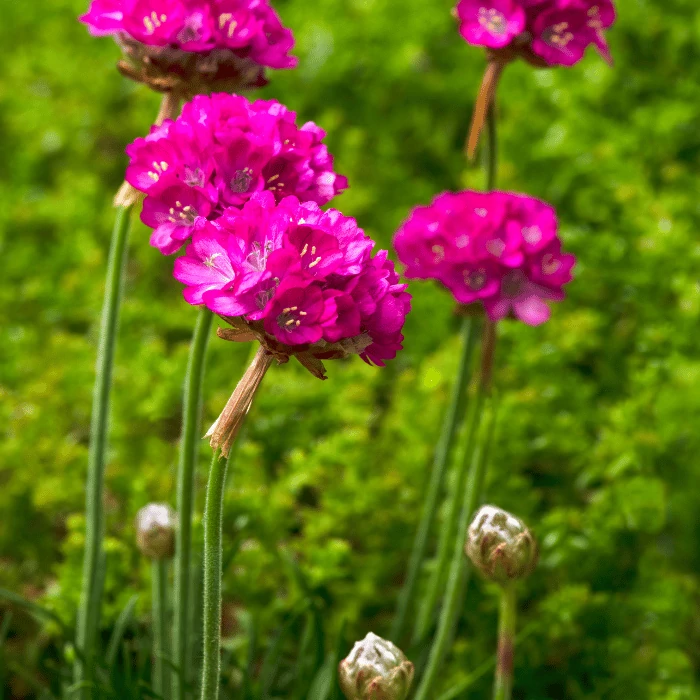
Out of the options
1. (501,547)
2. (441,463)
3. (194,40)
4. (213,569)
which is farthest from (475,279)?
(213,569)

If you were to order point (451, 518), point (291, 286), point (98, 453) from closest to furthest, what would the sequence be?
point (291, 286) < point (98, 453) < point (451, 518)

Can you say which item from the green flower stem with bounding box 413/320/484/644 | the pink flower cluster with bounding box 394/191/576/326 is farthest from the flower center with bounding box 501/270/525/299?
the green flower stem with bounding box 413/320/484/644

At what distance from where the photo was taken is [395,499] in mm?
2197

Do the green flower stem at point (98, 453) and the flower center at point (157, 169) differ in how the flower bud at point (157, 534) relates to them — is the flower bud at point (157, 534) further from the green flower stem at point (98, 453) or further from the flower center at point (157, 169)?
the flower center at point (157, 169)

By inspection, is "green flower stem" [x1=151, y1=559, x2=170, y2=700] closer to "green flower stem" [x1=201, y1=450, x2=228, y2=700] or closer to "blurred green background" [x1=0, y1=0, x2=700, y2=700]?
"blurred green background" [x1=0, y1=0, x2=700, y2=700]

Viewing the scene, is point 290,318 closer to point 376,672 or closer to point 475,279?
point 376,672

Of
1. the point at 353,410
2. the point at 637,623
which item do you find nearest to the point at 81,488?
the point at 353,410

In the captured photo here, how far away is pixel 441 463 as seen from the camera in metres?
1.79

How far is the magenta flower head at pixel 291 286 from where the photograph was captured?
3.27ft

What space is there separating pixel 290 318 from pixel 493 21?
0.81 meters

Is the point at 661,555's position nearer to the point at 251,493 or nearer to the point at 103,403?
the point at 251,493

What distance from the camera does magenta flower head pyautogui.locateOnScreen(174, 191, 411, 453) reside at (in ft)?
3.27

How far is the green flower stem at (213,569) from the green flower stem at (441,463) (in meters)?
0.71

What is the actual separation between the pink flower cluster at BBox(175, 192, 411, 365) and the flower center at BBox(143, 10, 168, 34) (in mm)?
397
